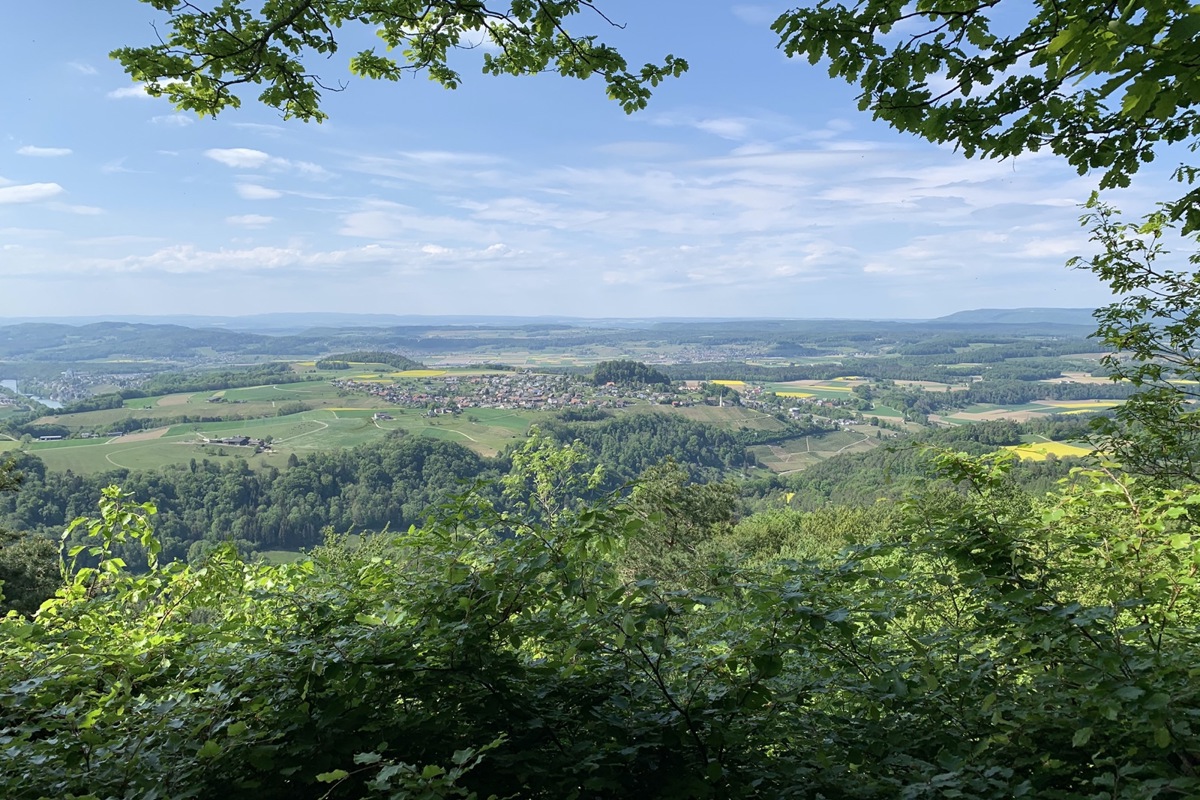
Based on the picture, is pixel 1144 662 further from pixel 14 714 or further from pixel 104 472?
pixel 104 472

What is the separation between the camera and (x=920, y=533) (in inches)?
139

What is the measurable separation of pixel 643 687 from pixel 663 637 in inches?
24.0

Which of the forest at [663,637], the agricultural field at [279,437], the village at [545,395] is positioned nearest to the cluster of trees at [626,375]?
the village at [545,395]

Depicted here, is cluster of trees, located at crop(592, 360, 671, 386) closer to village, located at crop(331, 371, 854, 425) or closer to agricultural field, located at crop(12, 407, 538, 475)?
village, located at crop(331, 371, 854, 425)

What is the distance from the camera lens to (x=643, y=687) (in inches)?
115

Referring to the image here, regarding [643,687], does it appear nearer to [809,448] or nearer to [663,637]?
[663,637]

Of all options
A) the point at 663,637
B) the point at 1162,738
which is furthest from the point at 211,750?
the point at 1162,738

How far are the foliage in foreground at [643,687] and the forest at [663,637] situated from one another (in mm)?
19

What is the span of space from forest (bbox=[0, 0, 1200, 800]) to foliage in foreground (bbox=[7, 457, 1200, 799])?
2cm

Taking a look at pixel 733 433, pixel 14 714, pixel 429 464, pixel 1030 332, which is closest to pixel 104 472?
pixel 429 464

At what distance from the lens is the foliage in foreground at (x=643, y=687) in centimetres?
235

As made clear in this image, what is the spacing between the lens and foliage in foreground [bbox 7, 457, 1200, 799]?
2348 mm

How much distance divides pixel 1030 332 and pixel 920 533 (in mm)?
227599

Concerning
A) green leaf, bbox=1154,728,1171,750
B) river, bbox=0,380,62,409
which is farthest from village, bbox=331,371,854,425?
green leaf, bbox=1154,728,1171,750
